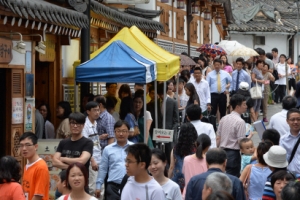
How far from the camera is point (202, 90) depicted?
20016 millimetres

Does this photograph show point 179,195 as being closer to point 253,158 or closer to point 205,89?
A: point 253,158

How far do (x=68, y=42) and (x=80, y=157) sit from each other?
7.05 metres

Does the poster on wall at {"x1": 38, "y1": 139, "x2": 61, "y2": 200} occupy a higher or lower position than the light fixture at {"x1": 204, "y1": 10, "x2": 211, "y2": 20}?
lower

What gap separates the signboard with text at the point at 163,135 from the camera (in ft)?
47.9

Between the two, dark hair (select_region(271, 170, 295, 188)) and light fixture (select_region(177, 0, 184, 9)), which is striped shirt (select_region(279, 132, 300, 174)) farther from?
light fixture (select_region(177, 0, 184, 9))

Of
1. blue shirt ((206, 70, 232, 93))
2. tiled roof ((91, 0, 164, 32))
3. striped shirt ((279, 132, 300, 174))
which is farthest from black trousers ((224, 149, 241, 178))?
blue shirt ((206, 70, 232, 93))

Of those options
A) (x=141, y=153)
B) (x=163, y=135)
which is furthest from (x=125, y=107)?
(x=141, y=153)

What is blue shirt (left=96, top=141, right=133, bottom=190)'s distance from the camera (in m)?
10.7

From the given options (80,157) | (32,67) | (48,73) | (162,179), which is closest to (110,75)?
(32,67)

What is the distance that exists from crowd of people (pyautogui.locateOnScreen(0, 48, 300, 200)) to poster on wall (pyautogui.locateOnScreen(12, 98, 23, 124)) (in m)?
0.68

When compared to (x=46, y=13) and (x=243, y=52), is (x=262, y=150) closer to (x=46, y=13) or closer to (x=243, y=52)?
(x=46, y=13)

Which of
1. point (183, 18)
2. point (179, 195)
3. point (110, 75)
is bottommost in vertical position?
point (179, 195)

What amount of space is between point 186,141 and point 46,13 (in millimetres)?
3032

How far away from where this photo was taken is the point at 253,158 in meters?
11.1
